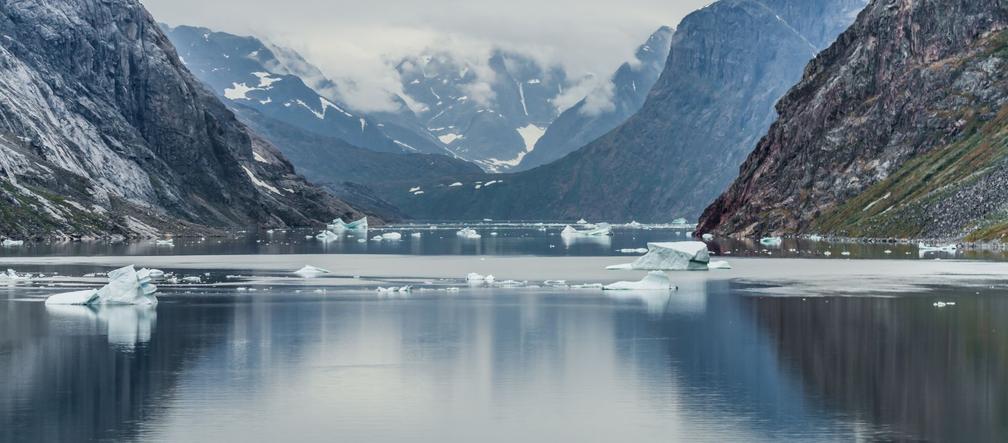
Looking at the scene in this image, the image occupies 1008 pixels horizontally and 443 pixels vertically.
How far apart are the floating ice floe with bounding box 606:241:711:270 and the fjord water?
3869 cm

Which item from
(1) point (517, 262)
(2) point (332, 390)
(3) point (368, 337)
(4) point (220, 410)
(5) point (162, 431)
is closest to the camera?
(5) point (162, 431)

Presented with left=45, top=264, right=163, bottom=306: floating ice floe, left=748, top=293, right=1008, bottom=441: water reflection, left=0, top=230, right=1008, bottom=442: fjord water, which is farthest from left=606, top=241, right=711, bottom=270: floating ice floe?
left=45, top=264, right=163, bottom=306: floating ice floe

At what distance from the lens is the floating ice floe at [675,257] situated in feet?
485

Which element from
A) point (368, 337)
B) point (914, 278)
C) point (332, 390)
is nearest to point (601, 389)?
point (332, 390)

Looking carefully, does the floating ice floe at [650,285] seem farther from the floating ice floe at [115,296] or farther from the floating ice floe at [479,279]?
the floating ice floe at [115,296]

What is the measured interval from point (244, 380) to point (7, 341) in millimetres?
21137

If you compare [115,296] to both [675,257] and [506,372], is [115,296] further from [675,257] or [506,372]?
[675,257]

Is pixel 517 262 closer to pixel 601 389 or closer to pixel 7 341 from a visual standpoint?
pixel 7 341

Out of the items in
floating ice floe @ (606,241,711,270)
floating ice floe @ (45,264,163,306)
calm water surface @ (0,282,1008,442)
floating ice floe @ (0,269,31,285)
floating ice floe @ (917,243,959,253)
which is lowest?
calm water surface @ (0,282,1008,442)

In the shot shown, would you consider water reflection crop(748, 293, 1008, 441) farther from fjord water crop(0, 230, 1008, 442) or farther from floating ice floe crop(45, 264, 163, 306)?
floating ice floe crop(45, 264, 163, 306)

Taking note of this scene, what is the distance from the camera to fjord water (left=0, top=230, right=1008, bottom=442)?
5041 cm

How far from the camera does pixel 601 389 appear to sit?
59594mm

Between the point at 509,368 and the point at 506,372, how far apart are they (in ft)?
4.74

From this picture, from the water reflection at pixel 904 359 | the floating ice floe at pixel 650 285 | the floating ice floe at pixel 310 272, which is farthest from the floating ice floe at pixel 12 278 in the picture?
the water reflection at pixel 904 359
